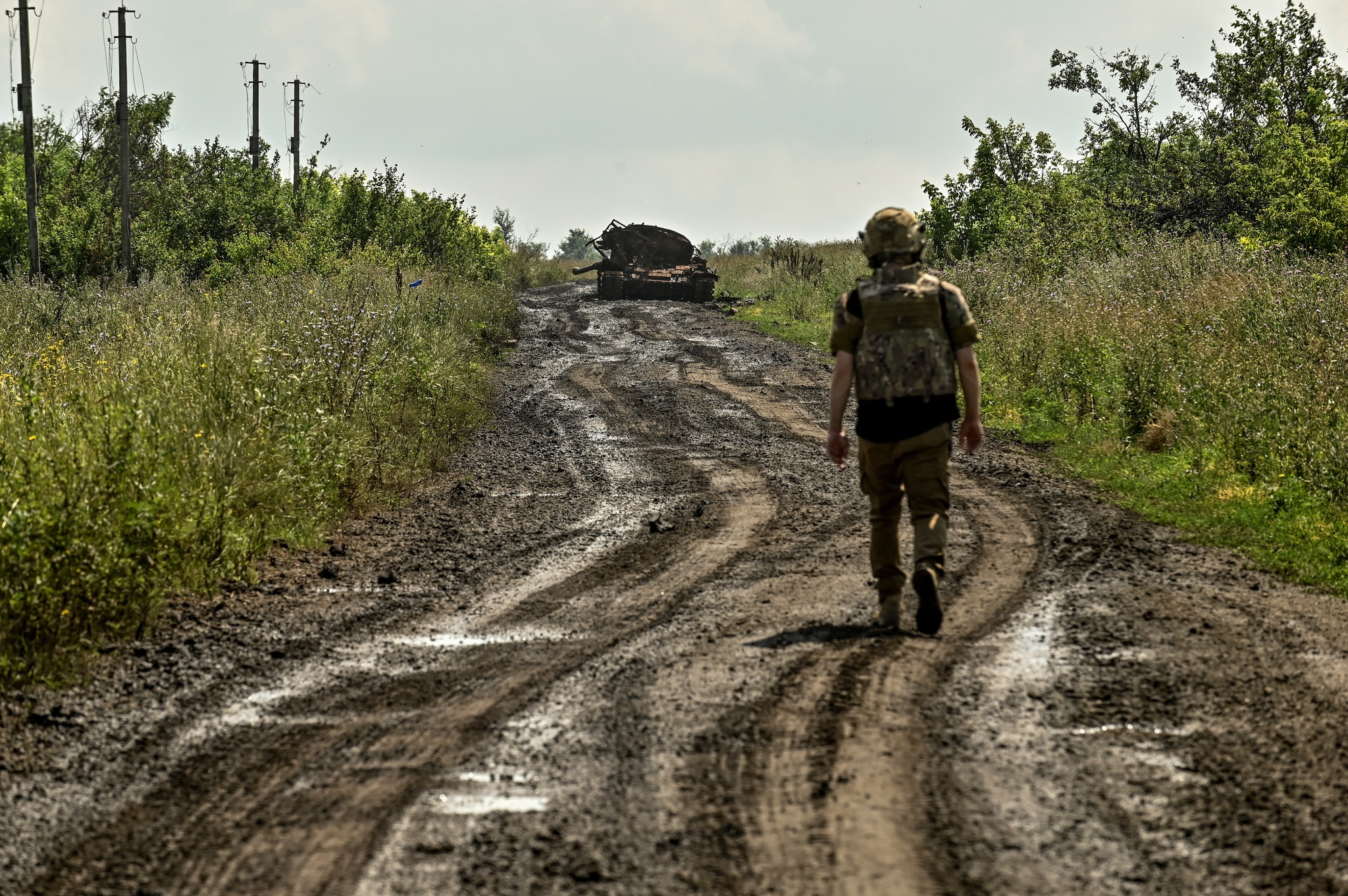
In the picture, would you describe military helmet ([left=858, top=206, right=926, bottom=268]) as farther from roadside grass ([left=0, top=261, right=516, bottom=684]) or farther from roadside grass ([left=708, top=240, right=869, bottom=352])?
roadside grass ([left=708, top=240, right=869, bottom=352])

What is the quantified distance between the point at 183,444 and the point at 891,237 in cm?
440

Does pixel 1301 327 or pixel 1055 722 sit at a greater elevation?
pixel 1301 327

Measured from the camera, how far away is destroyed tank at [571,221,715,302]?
36.7 meters

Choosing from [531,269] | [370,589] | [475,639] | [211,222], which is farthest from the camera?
[531,269]

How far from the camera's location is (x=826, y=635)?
5617mm

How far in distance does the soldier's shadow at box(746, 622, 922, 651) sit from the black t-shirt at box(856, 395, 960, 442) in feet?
2.86

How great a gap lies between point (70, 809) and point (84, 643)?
1.69 metres

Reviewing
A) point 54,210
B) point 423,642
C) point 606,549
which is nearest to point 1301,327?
point 606,549

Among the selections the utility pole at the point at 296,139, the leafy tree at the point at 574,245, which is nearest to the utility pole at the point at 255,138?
the utility pole at the point at 296,139

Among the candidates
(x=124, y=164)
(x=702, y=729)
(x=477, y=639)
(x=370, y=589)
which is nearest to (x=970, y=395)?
(x=702, y=729)

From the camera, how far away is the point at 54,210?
32719 mm

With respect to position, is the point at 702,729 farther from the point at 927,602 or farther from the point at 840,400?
the point at 840,400

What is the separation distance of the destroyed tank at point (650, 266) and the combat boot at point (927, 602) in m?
31.1

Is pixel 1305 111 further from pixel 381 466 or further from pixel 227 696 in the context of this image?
pixel 227 696
